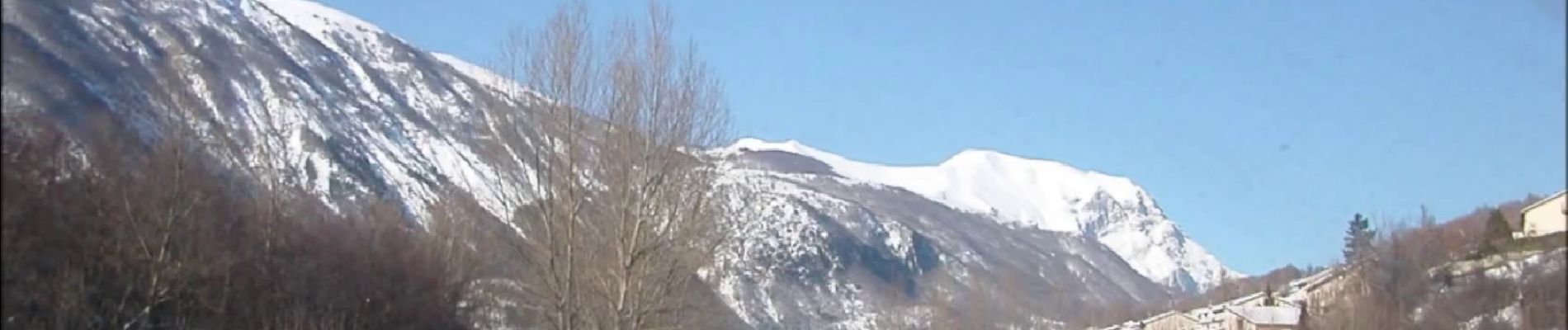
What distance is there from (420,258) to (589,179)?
23.3 metres

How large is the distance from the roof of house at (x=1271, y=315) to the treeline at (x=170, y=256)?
45938 millimetres

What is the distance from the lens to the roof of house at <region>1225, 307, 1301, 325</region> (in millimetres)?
87994

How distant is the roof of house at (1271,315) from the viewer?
289 ft

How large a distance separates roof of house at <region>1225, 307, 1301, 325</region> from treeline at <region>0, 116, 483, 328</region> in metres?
45.9

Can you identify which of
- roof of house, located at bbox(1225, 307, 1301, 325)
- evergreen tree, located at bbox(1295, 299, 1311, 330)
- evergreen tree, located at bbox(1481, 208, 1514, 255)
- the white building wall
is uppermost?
roof of house, located at bbox(1225, 307, 1301, 325)

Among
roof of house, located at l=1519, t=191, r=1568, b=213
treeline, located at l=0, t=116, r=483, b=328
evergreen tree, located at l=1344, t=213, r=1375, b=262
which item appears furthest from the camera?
evergreen tree, located at l=1344, t=213, r=1375, b=262

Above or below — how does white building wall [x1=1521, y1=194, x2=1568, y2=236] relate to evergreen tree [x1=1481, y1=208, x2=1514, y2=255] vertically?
below

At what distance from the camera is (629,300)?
35281mm

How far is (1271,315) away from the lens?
301 ft

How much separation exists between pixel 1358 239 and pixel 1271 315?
26.9 meters

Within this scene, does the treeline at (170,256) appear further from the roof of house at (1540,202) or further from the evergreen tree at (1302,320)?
the evergreen tree at (1302,320)

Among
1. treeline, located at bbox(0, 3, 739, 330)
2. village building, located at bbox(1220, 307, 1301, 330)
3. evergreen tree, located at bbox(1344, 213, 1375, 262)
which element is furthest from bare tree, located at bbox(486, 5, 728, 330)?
village building, located at bbox(1220, 307, 1301, 330)

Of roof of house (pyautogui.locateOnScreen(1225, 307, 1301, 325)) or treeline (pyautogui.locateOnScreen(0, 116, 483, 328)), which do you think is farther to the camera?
roof of house (pyautogui.locateOnScreen(1225, 307, 1301, 325))

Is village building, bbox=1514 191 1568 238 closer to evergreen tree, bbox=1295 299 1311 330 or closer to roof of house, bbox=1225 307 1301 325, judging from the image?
evergreen tree, bbox=1295 299 1311 330
